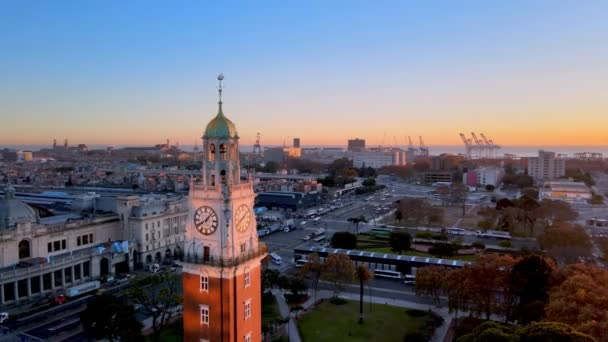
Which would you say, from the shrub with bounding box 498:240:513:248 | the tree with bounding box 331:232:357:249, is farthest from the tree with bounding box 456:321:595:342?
the shrub with bounding box 498:240:513:248

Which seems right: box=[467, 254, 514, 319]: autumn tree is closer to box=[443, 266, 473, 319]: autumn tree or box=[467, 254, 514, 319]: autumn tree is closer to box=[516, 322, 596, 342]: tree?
box=[443, 266, 473, 319]: autumn tree

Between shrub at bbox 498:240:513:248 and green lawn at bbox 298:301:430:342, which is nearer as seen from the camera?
green lawn at bbox 298:301:430:342

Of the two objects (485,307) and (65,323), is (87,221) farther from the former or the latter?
(485,307)

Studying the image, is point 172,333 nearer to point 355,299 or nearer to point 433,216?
point 355,299

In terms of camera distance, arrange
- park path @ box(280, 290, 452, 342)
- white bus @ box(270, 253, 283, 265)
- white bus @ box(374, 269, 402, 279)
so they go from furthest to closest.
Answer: white bus @ box(270, 253, 283, 265)
white bus @ box(374, 269, 402, 279)
park path @ box(280, 290, 452, 342)

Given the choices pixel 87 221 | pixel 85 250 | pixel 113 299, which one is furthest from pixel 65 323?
pixel 87 221

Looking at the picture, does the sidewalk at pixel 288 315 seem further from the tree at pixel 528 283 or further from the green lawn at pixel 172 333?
the tree at pixel 528 283
